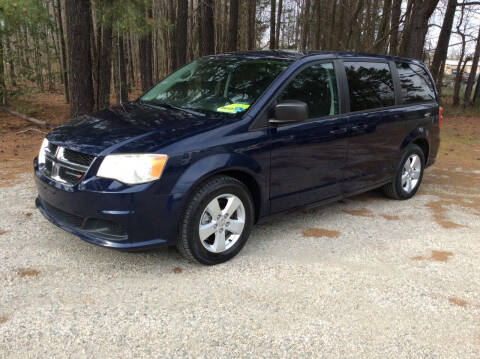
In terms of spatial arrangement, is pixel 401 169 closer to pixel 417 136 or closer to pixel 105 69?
pixel 417 136

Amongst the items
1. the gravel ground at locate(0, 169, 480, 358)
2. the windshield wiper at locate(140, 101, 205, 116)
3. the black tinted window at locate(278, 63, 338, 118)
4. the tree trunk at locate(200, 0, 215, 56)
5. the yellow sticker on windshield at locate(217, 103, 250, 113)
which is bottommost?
the gravel ground at locate(0, 169, 480, 358)

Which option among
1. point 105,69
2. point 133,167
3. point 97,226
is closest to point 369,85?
point 133,167

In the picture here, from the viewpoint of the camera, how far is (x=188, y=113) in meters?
3.95

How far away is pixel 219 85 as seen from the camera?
430 centimetres

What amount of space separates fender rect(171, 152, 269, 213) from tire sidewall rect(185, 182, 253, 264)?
0.14m

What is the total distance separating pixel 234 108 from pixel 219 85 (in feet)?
1.71

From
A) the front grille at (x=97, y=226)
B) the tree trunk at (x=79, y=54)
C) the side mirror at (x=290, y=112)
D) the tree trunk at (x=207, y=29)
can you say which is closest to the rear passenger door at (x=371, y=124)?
the side mirror at (x=290, y=112)

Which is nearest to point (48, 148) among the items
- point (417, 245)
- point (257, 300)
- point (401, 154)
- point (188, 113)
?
point (188, 113)

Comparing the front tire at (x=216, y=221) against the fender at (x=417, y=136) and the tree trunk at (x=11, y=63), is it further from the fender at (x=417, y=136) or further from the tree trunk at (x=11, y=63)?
the tree trunk at (x=11, y=63)

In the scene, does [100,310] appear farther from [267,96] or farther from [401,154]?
[401,154]

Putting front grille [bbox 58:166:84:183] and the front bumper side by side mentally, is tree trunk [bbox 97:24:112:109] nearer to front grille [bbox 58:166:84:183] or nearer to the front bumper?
front grille [bbox 58:166:84:183]

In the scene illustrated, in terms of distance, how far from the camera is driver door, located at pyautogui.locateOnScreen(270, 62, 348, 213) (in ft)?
13.1

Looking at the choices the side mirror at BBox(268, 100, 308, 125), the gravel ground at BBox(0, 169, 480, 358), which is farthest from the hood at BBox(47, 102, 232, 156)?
the gravel ground at BBox(0, 169, 480, 358)

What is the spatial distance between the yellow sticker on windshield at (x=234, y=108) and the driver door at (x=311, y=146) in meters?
0.34
